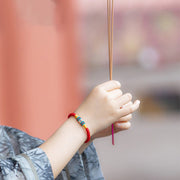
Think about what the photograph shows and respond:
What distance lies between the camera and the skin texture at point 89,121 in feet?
1.40

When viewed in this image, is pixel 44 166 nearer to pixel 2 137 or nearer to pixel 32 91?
pixel 2 137

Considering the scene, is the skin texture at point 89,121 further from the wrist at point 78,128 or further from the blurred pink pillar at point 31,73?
the blurred pink pillar at point 31,73

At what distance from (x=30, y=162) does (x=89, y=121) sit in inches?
3.4

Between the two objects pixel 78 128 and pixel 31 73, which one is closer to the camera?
pixel 78 128

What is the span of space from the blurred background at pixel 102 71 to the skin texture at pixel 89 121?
0.75 meters

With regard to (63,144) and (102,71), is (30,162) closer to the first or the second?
(63,144)

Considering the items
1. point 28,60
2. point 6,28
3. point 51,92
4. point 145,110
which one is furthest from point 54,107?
Answer: point 145,110

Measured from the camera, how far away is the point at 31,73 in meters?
1.24

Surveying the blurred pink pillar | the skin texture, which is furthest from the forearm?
the blurred pink pillar

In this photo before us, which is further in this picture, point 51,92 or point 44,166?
point 51,92

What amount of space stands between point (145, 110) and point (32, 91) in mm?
725

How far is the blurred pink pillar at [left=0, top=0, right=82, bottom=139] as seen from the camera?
3.84ft

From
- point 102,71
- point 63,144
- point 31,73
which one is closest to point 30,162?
point 63,144

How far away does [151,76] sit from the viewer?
1.77 metres
